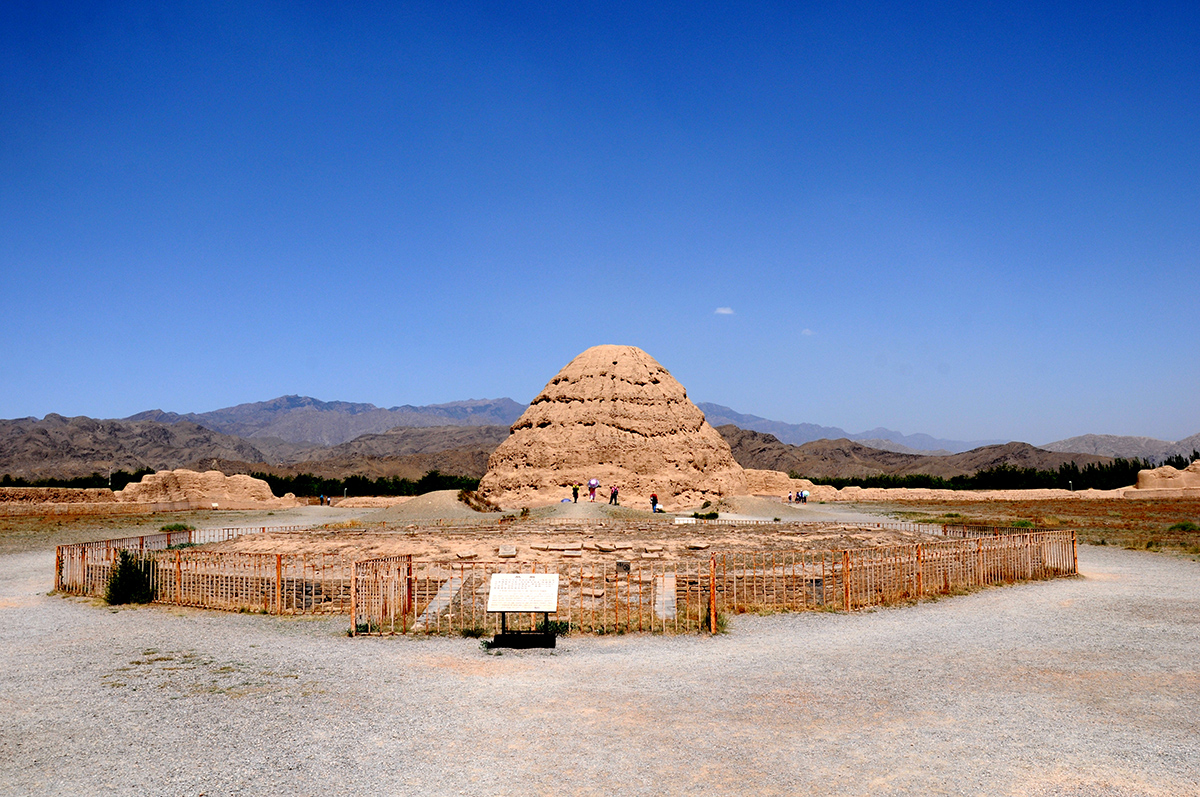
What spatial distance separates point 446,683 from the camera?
9.62 meters

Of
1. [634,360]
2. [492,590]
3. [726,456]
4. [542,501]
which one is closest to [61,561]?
[492,590]

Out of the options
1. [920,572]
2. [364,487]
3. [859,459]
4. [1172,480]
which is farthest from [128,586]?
[859,459]

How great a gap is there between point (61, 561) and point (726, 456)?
36.1 meters

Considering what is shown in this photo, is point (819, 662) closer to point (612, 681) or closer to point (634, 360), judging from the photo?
point (612, 681)

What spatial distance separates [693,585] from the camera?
1677cm

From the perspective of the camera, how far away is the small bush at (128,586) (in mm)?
15781

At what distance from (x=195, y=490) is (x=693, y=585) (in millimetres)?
52066

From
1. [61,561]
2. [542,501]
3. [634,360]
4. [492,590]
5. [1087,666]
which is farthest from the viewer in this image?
[634,360]

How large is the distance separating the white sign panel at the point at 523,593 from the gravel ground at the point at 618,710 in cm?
72

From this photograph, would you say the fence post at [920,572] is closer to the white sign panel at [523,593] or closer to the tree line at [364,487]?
the white sign panel at [523,593]

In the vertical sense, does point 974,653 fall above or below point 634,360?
below

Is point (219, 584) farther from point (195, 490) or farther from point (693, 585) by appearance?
point (195, 490)

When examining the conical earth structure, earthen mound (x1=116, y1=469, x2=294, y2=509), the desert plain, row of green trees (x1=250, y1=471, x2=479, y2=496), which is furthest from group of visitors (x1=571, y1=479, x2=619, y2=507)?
row of green trees (x1=250, y1=471, x2=479, y2=496)

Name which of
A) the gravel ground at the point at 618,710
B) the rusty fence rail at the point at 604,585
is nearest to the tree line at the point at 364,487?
the rusty fence rail at the point at 604,585
